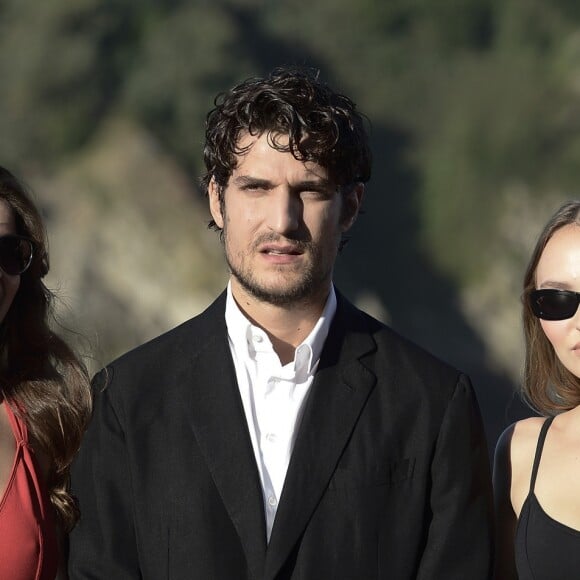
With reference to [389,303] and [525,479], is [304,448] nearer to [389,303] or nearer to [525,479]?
[525,479]

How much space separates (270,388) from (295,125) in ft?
2.35

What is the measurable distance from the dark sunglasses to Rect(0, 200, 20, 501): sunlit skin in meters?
1.48

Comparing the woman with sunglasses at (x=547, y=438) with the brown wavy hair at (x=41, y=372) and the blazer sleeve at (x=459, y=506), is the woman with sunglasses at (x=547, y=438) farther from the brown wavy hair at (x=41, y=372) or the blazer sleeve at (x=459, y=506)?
the brown wavy hair at (x=41, y=372)

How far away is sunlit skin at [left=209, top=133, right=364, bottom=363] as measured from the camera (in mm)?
3064

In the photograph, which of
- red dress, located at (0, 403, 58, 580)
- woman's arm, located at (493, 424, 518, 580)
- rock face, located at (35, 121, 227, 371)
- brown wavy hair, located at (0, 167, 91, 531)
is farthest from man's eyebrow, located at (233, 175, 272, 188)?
rock face, located at (35, 121, 227, 371)

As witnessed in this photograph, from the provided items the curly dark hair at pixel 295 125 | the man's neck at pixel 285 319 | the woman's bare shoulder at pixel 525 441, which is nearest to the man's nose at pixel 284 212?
the curly dark hair at pixel 295 125

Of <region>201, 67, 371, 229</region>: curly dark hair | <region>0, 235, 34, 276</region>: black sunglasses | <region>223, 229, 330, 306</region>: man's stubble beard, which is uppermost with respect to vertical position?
<region>201, 67, 371, 229</region>: curly dark hair

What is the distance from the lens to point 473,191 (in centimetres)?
1681

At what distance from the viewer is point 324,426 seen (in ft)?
10.1

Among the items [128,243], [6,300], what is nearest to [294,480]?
[6,300]

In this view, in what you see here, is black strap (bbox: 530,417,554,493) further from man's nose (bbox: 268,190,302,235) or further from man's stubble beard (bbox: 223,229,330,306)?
man's nose (bbox: 268,190,302,235)

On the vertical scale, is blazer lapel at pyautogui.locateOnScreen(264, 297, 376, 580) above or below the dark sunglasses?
below

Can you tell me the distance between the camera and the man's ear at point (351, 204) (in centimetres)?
323

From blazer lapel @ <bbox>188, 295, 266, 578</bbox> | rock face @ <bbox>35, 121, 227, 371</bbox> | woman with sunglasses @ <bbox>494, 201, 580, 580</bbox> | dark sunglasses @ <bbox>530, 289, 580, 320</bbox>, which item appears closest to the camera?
blazer lapel @ <bbox>188, 295, 266, 578</bbox>
